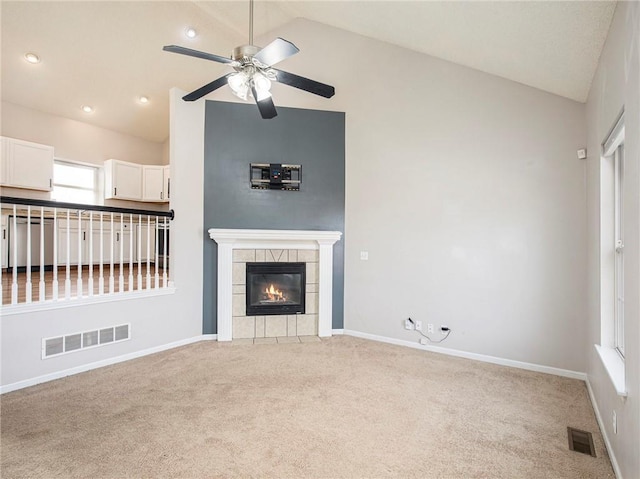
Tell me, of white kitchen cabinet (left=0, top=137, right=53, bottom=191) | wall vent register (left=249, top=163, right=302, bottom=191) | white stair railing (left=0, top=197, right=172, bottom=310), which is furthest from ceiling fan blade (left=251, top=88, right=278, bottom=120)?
white kitchen cabinet (left=0, top=137, right=53, bottom=191)

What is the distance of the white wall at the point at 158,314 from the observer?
2799 mm

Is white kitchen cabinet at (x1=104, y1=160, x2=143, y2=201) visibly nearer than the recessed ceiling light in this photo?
No

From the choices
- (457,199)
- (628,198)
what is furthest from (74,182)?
(628,198)

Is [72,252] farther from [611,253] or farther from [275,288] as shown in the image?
[611,253]

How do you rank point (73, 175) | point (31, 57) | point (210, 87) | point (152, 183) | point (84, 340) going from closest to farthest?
point (210, 87), point (84, 340), point (31, 57), point (73, 175), point (152, 183)

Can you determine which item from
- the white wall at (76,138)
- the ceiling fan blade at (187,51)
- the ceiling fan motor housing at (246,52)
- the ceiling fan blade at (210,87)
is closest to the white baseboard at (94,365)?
the ceiling fan blade at (210,87)

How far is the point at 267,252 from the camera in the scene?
4.38 metres

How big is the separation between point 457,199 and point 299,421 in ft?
9.00

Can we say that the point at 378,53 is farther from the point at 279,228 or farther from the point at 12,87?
the point at 12,87

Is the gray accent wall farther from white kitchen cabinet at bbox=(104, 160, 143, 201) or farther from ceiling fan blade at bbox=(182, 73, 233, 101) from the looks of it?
white kitchen cabinet at bbox=(104, 160, 143, 201)

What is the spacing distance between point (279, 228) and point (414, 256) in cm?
173

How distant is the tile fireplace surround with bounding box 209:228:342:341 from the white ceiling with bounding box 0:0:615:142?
2.33 metres

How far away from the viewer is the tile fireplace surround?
13.8ft

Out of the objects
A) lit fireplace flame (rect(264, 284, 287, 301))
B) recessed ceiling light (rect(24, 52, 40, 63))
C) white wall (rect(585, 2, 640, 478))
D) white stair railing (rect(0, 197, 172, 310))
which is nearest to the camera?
white wall (rect(585, 2, 640, 478))
